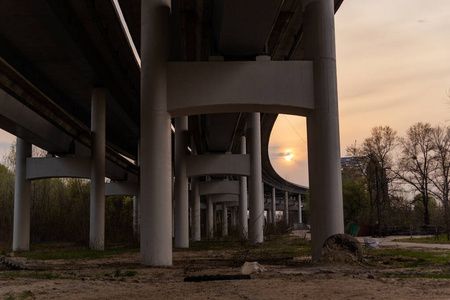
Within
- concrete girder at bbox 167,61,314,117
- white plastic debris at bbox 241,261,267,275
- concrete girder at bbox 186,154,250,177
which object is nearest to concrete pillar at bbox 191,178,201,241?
concrete girder at bbox 186,154,250,177

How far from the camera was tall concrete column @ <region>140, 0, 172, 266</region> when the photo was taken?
1308cm

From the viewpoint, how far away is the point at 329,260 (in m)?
11.9

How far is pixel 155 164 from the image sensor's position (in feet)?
43.1

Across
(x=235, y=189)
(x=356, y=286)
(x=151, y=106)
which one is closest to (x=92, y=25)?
(x=151, y=106)

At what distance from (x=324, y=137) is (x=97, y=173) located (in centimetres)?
1395

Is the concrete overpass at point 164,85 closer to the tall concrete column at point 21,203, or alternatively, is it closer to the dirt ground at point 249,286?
the tall concrete column at point 21,203

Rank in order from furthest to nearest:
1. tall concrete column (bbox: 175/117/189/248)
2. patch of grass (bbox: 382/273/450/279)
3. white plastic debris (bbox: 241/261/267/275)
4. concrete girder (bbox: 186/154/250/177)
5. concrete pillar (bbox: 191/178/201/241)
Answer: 1. concrete pillar (bbox: 191/178/201/241)
2. concrete girder (bbox: 186/154/250/177)
3. tall concrete column (bbox: 175/117/189/248)
4. white plastic debris (bbox: 241/261/267/275)
5. patch of grass (bbox: 382/273/450/279)

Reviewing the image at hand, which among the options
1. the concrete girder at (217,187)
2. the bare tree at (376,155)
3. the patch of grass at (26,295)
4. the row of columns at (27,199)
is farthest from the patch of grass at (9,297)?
the bare tree at (376,155)

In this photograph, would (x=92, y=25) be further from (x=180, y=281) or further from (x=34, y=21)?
(x=180, y=281)

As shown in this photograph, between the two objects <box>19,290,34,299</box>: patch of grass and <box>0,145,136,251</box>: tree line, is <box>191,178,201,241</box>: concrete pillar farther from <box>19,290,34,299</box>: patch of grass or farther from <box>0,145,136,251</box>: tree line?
<box>19,290,34,299</box>: patch of grass

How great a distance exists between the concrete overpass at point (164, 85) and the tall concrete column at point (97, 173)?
0.17 ft

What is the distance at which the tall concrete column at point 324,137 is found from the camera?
13258 mm

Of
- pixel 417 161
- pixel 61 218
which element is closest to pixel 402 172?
pixel 417 161

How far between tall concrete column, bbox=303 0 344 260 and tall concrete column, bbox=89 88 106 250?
42.9 ft
